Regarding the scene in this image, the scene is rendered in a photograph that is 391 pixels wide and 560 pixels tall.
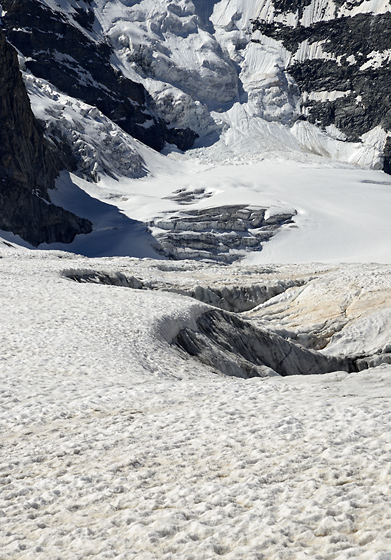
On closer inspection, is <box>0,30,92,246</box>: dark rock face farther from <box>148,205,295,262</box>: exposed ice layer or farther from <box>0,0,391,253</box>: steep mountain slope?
<box>148,205,295,262</box>: exposed ice layer

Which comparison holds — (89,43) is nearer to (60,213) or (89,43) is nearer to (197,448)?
(60,213)

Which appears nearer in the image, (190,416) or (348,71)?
(190,416)

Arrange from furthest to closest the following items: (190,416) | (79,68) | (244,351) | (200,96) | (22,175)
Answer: (200,96) < (79,68) < (22,175) < (244,351) < (190,416)

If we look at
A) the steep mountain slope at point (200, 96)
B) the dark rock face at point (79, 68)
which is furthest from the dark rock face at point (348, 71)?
the dark rock face at point (79, 68)

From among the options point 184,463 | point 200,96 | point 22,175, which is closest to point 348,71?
point 200,96

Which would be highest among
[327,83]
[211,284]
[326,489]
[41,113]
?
[327,83]

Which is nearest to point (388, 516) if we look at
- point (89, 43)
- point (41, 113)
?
point (41, 113)

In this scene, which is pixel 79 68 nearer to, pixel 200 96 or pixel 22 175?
pixel 200 96
